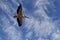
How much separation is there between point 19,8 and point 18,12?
1549 mm

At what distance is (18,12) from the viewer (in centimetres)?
9962

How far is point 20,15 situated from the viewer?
101 metres

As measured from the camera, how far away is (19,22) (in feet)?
336

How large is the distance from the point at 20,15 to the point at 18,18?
154cm

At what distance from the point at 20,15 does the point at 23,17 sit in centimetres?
151

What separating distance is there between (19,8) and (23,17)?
4.63 meters

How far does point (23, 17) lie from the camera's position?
102250 millimetres

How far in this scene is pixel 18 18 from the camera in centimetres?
10225

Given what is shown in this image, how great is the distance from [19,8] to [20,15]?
331 centimetres

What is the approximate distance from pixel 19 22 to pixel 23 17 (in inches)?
82.6
